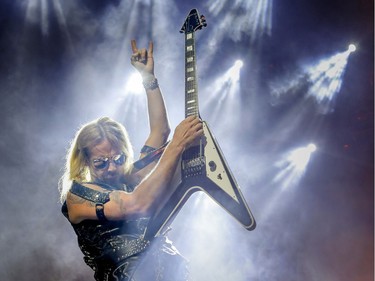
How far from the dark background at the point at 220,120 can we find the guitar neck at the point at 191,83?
16.2 feet

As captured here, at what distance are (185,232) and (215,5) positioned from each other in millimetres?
4377

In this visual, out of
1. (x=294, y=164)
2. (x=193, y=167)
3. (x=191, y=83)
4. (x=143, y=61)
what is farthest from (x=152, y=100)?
(x=294, y=164)

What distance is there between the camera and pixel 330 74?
845 centimetres

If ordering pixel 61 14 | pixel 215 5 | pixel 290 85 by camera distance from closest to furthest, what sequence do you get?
pixel 61 14
pixel 215 5
pixel 290 85

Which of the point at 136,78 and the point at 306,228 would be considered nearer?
the point at 136,78

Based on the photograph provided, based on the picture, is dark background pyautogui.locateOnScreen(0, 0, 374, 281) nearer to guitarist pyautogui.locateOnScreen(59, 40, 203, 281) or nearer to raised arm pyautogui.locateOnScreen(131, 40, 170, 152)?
raised arm pyautogui.locateOnScreen(131, 40, 170, 152)

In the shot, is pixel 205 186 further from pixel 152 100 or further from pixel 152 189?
pixel 152 100

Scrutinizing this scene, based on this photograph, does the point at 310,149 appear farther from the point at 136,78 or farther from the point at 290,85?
the point at 136,78

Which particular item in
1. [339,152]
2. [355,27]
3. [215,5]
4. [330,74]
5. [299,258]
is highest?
[215,5]

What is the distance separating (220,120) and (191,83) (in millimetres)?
5770

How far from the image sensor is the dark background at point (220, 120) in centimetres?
753

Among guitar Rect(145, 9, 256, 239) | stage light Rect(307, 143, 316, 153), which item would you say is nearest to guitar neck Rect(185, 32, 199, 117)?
guitar Rect(145, 9, 256, 239)

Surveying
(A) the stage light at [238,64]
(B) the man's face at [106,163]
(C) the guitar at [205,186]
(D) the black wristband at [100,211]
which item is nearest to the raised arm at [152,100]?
(B) the man's face at [106,163]

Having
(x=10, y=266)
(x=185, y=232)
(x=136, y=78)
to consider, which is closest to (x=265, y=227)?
(x=185, y=232)
